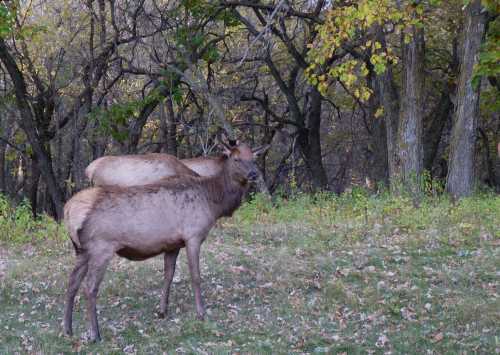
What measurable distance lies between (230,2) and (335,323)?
1155cm

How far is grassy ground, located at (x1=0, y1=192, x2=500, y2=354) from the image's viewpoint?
23.9 feet

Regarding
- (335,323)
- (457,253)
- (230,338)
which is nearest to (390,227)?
(457,253)

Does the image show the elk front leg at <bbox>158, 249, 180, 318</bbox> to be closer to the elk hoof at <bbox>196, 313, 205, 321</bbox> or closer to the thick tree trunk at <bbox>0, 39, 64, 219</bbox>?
the elk hoof at <bbox>196, 313, 205, 321</bbox>

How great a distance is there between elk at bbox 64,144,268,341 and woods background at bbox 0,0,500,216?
3.22 metres

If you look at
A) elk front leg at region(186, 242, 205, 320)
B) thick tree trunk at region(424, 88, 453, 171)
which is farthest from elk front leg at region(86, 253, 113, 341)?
thick tree trunk at region(424, 88, 453, 171)

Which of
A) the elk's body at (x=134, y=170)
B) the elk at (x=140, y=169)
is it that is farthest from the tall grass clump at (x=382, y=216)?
the elk's body at (x=134, y=170)

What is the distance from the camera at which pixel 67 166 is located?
26.2 meters

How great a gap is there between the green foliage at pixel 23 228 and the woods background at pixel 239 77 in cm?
342

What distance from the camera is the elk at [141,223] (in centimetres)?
741

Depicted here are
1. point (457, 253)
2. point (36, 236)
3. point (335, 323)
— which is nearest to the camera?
point (335, 323)

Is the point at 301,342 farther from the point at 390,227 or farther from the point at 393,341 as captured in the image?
the point at 390,227

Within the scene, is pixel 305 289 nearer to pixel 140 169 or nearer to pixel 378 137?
pixel 140 169

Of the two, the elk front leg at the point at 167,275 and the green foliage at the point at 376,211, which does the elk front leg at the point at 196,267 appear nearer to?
the elk front leg at the point at 167,275

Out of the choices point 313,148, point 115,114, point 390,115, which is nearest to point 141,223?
point 390,115
